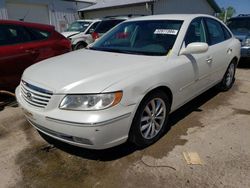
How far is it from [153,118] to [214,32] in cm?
226

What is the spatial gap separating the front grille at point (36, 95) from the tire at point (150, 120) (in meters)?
0.97

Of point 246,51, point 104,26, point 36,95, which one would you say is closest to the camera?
point 36,95

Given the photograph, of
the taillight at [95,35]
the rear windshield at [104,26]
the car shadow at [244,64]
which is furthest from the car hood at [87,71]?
the rear windshield at [104,26]

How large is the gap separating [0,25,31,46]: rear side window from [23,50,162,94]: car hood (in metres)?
2.03

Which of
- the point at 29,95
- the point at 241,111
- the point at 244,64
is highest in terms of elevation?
the point at 29,95

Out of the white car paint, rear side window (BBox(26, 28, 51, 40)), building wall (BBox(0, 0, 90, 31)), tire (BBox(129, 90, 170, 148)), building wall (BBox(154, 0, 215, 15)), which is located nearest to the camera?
tire (BBox(129, 90, 170, 148))

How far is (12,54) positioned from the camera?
5020 millimetres

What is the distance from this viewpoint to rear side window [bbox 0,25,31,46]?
5078mm

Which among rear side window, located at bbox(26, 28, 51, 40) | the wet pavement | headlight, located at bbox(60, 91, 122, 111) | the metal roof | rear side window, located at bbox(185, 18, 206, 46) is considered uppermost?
the metal roof

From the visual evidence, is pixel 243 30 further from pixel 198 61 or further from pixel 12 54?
pixel 12 54

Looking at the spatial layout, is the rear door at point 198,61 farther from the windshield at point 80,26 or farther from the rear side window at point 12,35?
the windshield at point 80,26

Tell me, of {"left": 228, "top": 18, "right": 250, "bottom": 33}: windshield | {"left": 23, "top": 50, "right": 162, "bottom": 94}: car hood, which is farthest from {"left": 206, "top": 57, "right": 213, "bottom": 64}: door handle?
{"left": 228, "top": 18, "right": 250, "bottom": 33}: windshield

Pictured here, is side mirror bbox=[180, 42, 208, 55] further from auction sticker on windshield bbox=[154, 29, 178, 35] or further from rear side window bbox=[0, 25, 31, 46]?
rear side window bbox=[0, 25, 31, 46]

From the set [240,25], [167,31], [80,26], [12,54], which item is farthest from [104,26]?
[167,31]
